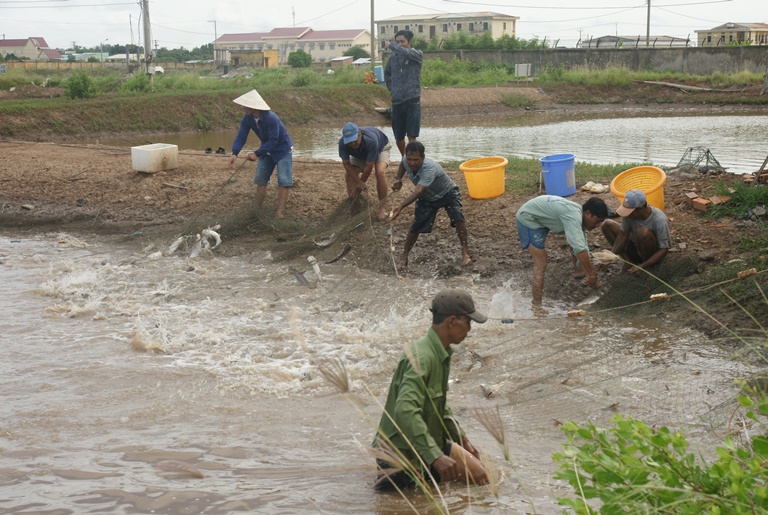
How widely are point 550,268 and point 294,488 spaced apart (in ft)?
13.9

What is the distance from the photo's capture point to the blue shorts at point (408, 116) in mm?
9812

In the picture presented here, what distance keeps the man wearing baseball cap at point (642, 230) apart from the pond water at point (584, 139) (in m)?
5.56

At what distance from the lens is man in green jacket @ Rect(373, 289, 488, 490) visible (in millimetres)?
3541

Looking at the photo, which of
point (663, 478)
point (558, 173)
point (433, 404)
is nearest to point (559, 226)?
point (558, 173)

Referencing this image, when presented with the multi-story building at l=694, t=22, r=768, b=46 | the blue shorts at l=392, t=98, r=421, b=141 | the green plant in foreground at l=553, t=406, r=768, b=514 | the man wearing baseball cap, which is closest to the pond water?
the blue shorts at l=392, t=98, r=421, b=141

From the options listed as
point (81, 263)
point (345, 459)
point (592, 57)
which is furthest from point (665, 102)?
point (345, 459)

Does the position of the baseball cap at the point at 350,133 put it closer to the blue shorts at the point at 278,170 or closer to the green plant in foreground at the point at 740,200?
the blue shorts at the point at 278,170

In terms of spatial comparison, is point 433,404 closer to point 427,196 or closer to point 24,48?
point 427,196

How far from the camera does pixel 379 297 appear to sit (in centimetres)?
790

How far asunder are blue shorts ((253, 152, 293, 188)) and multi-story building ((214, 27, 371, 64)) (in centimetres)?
8790

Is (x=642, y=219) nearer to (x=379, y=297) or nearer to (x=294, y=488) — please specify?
(x=379, y=297)

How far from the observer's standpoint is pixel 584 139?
18.3 meters

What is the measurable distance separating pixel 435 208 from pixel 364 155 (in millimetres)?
1266

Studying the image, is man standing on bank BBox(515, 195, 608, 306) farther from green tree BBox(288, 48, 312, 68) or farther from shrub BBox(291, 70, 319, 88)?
green tree BBox(288, 48, 312, 68)
